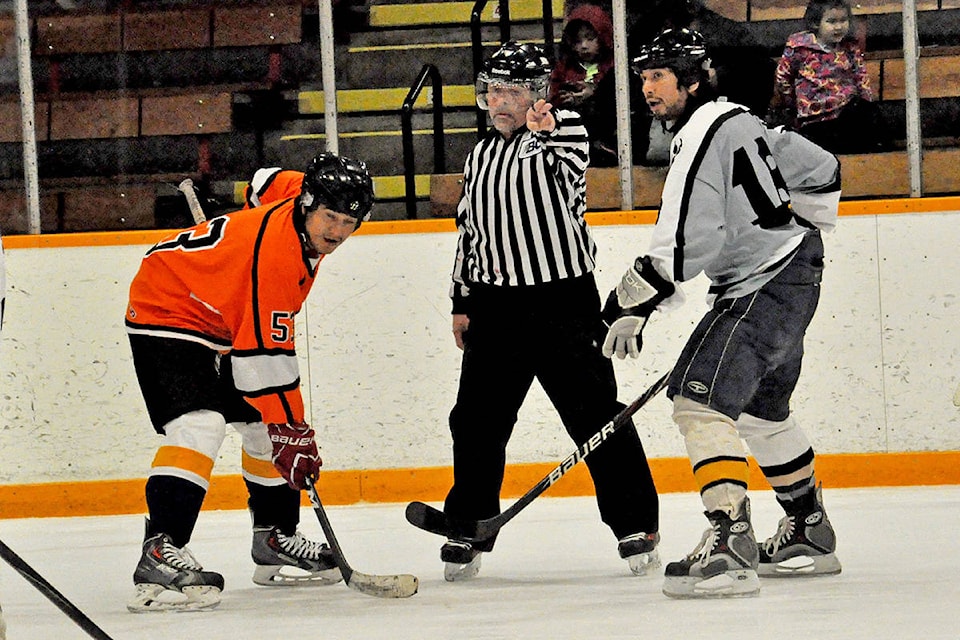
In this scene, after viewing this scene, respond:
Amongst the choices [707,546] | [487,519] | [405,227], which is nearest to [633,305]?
[707,546]

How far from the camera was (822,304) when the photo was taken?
13.7 ft

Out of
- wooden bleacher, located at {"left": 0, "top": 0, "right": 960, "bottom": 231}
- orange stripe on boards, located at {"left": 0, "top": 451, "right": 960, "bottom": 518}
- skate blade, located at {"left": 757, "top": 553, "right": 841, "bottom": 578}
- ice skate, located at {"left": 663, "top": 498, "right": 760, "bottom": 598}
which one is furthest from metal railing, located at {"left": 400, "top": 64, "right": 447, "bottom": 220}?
ice skate, located at {"left": 663, "top": 498, "right": 760, "bottom": 598}

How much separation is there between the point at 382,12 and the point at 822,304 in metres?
1.61

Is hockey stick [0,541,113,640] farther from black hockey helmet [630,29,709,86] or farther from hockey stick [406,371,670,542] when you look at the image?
black hockey helmet [630,29,709,86]

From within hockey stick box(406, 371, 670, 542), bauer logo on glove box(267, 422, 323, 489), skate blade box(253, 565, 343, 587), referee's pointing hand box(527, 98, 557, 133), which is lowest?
skate blade box(253, 565, 343, 587)

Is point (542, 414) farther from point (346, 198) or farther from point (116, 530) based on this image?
point (346, 198)

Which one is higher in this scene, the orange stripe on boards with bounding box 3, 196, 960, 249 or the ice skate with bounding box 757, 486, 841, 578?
the orange stripe on boards with bounding box 3, 196, 960, 249

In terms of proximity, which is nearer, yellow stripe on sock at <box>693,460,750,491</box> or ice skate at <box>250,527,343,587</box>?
yellow stripe on sock at <box>693,460,750,491</box>

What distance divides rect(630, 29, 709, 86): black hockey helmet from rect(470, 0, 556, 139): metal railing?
5.54 ft

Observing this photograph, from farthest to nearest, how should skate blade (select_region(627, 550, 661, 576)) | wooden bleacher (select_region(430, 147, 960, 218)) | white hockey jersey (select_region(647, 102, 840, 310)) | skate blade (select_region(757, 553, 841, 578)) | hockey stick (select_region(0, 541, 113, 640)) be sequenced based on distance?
1. wooden bleacher (select_region(430, 147, 960, 218))
2. skate blade (select_region(627, 550, 661, 576))
3. skate blade (select_region(757, 553, 841, 578))
4. white hockey jersey (select_region(647, 102, 840, 310))
5. hockey stick (select_region(0, 541, 113, 640))

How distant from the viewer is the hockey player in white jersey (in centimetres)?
276

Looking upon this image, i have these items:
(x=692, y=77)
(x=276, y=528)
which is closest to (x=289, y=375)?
(x=276, y=528)

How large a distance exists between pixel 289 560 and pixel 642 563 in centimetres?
78

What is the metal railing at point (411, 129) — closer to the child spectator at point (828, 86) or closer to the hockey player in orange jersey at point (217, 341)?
the child spectator at point (828, 86)
